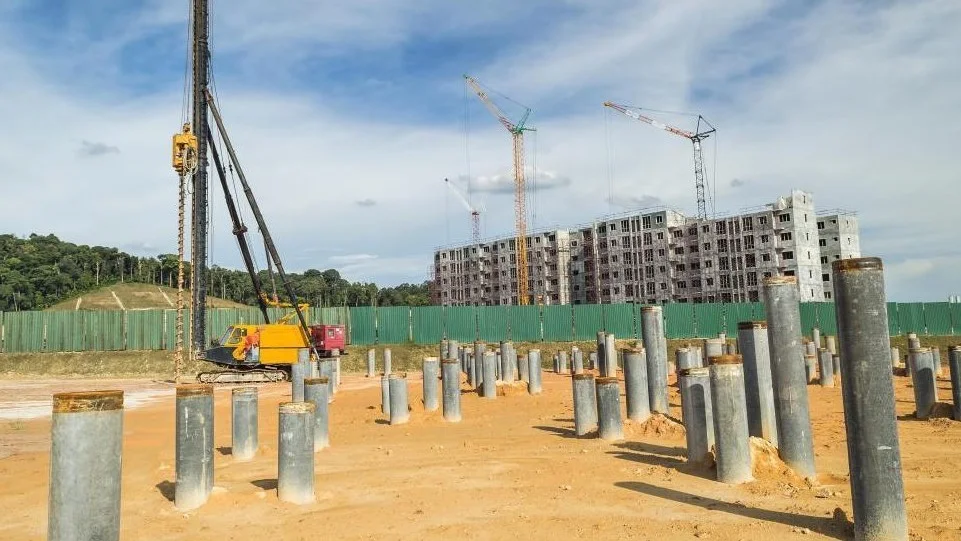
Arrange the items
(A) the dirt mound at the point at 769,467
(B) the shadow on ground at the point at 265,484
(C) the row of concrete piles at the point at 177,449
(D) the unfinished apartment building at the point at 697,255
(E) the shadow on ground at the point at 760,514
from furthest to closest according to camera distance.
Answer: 1. (D) the unfinished apartment building at the point at 697,255
2. (B) the shadow on ground at the point at 265,484
3. (A) the dirt mound at the point at 769,467
4. (E) the shadow on ground at the point at 760,514
5. (C) the row of concrete piles at the point at 177,449

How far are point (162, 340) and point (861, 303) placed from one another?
131 ft

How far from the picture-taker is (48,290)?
3477 inches

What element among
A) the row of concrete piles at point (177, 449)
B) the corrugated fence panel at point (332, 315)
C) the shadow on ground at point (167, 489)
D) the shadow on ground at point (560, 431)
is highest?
the corrugated fence panel at point (332, 315)

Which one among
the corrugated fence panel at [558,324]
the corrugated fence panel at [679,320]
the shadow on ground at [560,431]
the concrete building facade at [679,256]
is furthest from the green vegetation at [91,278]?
the shadow on ground at [560,431]

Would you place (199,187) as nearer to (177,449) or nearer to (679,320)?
(177,449)

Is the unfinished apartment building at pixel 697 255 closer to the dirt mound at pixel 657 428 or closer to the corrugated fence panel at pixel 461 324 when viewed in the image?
the corrugated fence panel at pixel 461 324

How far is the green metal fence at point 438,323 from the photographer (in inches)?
1531

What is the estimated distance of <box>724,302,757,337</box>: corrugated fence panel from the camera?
47812 mm

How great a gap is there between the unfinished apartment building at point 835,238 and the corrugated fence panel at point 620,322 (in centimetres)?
4673

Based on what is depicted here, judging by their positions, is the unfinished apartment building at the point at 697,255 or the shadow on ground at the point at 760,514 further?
the unfinished apartment building at the point at 697,255

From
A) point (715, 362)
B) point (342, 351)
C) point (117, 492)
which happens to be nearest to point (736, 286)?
point (342, 351)

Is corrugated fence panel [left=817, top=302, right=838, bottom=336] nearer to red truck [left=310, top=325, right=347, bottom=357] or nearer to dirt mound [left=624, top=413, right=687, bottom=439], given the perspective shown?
red truck [left=310, top=325, right=347, bottom=357]

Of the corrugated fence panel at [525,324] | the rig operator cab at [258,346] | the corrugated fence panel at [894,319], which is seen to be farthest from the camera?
the corrugated fence panel at [894,319]

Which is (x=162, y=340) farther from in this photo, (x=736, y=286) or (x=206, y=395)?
(x=736, y=286)
